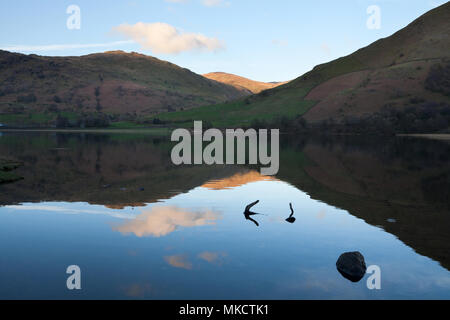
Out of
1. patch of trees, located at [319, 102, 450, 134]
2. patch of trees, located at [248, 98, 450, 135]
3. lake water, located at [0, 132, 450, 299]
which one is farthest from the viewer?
patch of trees, located at [248, 98, 450, 135]

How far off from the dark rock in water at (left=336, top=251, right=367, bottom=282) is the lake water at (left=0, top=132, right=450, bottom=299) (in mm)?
327

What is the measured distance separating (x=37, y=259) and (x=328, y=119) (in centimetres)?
18660

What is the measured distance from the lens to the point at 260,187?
146ft

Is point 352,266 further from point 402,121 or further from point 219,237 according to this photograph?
point 402,121

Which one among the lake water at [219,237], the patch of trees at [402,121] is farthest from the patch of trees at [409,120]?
the lake water at [219,237]

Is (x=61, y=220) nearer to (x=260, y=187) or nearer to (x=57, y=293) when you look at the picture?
(x=57, y=293)

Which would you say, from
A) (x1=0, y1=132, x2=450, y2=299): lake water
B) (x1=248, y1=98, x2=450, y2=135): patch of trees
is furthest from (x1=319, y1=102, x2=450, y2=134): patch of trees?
(x1=0, y1=132, x2=450, y2=299): lake water

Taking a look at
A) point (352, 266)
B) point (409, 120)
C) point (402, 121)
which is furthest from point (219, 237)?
point (402, 121)

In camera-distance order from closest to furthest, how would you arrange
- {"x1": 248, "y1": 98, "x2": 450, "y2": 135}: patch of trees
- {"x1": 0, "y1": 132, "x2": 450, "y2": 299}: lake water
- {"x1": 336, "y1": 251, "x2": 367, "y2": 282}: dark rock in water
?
{"x1": 0, "y1": 132, "x2": 450, "y2": 299}: lake water < {"x1": 336, "y1": 251, "x2": 367, "y2": 282}: dark rock in water < {"x1": 248, "y1": 98, "x2": 450, "y2": 135}: patch of trees

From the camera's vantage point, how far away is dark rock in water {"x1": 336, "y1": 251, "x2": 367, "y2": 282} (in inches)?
716

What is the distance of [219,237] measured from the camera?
24.1 m

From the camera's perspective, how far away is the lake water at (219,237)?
1709 cm

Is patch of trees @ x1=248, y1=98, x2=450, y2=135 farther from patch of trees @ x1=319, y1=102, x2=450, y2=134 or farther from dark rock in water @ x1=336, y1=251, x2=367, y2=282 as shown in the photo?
dark rock in water @ x1=336, y1=251, x2=367, y2=282

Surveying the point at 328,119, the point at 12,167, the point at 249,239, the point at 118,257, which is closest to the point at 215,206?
the point at 249,239
